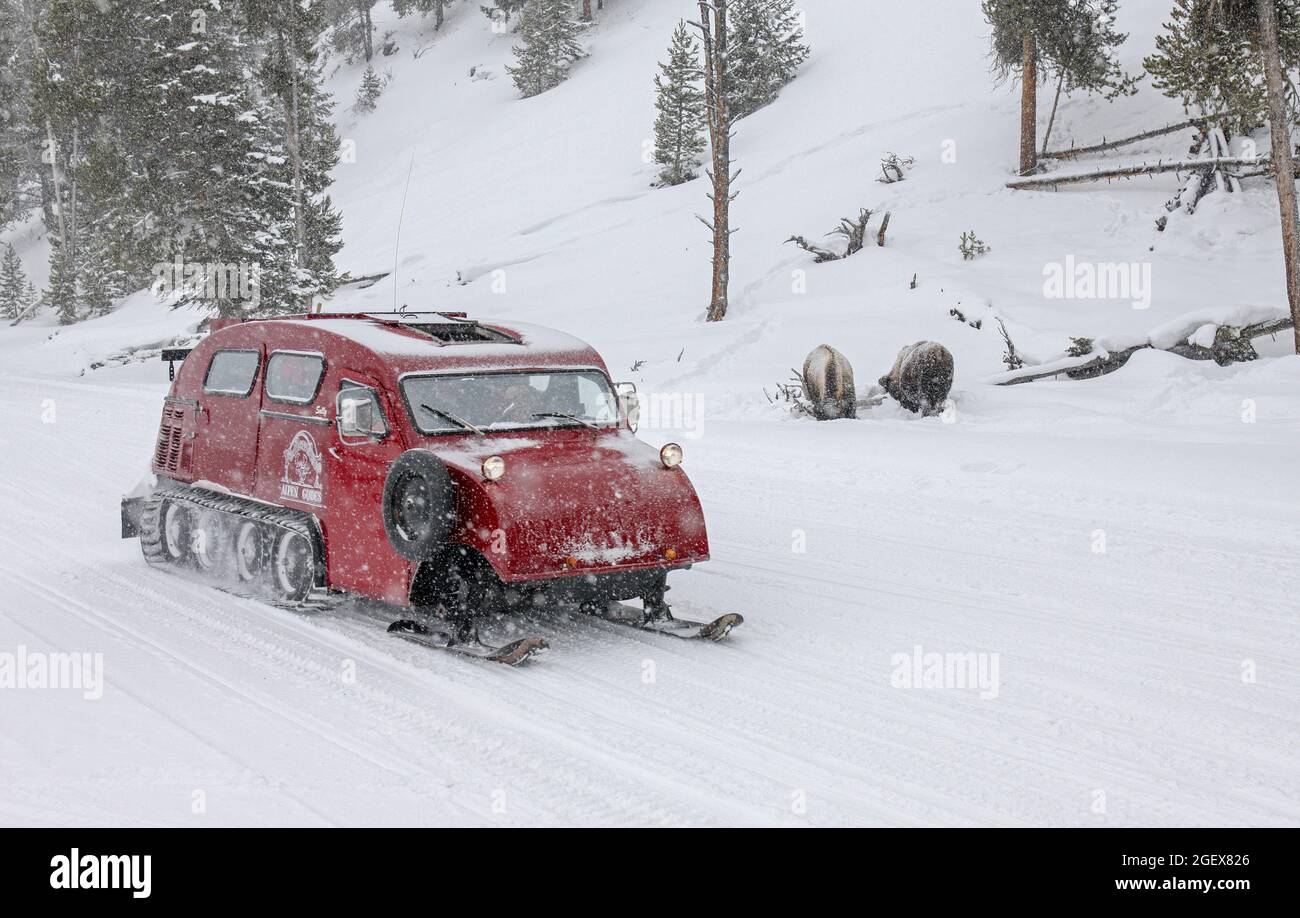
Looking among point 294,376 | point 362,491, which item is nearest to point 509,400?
point 362,491

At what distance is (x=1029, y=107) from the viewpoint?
29375 millimetres

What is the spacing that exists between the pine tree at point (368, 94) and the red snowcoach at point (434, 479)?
6492 cm

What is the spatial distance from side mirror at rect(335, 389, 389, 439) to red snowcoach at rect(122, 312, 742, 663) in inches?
0.4

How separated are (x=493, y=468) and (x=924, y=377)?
10750 mm

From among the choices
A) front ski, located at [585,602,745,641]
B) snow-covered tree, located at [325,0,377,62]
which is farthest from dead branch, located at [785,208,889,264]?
snow-covered tree, located at [325,0,377,62]

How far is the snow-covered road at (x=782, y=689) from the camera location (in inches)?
197

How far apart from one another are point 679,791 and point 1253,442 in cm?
1094

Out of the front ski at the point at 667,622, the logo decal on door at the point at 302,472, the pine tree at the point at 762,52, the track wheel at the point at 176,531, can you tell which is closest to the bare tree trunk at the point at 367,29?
the pine tree at the point at 762,52

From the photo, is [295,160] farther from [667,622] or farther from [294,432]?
[667,622]

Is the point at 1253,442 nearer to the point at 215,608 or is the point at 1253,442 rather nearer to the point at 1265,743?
the point at 1265,743

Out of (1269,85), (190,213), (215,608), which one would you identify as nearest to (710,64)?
(1269,85)

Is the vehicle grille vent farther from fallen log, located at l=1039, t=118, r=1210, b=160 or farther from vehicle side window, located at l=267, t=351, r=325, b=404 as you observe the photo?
fallen log, located at l=1039, t=118, r=1210, b=160

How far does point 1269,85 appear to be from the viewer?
59.9 ft

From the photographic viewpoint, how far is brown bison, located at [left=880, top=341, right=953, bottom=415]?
54.1ft
